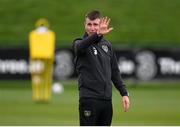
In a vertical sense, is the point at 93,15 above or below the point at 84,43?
above

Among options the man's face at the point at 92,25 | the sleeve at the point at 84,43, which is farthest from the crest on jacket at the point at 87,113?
the man's face at the point at 92,25

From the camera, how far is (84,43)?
31.5 ft

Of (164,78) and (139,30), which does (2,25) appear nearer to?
(139,30)

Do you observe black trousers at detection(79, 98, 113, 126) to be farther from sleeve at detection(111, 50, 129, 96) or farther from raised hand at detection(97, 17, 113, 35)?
raised hand at detection(97, 17, 113, 35)

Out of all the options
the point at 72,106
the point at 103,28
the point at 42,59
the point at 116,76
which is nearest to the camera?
the point at 103,28

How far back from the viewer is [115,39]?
35250mm

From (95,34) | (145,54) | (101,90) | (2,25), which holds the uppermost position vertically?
(2,25)

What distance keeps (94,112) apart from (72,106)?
1155 cm

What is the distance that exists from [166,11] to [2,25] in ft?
26.5

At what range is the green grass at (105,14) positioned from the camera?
35.9m

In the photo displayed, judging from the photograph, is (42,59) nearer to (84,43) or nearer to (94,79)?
(94,79)

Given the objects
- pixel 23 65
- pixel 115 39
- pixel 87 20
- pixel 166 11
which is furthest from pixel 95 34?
pixel 166 11

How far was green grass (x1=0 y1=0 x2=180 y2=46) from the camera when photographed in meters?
35.9

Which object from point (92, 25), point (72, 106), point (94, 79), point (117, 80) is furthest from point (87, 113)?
point (72, 106)
